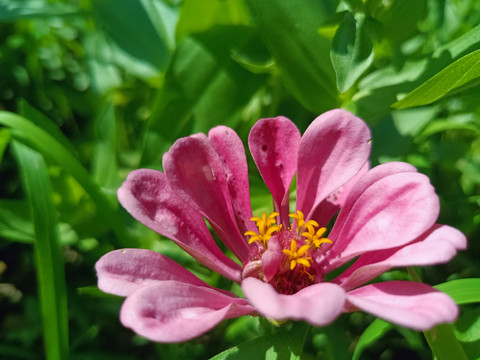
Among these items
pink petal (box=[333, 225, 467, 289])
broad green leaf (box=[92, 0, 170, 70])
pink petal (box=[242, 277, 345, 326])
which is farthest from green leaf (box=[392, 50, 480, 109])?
broad green leaf (box=[92, 0, 170, 70])

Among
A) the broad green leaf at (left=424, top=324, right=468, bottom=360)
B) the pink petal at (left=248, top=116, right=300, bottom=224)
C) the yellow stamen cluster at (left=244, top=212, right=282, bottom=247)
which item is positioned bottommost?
the broad green leaf at (left=424, top=324, right=468, bottom=360)

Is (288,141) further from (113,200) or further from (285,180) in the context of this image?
(113,200)

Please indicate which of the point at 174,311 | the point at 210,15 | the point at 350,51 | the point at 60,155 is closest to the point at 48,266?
the point at 60,155

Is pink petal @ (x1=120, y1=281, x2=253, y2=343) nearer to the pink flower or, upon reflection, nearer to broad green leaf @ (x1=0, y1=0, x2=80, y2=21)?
the pink flower

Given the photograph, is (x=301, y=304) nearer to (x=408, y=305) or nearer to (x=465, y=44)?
(x=408, y=305)

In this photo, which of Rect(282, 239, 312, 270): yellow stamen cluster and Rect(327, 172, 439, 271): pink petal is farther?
Rect(282, 239, 312, 270): yellow stamen cluster

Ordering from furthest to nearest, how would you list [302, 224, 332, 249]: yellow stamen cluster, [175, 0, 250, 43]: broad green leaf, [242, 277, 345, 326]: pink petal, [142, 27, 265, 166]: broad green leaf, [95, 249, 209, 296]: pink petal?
[175, 0, 250, 43]: broad green leaf → [142, 27, 265, 166]: broad green leaf → [302, 224, 332, 249]: yellow stamen cluster → [95, 249, 209, 296]: pink petal → [242, 277, 345, 326]: pink petal

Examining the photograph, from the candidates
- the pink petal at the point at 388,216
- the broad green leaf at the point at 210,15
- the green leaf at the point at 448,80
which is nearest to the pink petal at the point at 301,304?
the pink petal at the point at 388,216

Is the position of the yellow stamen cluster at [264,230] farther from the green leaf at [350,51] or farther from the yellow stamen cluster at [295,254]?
the green leaf at [350,51]
